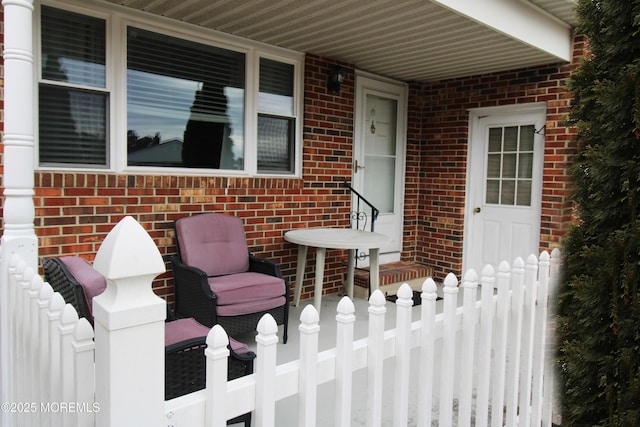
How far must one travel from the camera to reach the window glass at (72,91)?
3242mm

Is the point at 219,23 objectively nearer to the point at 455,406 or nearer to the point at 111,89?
the point at 111,89

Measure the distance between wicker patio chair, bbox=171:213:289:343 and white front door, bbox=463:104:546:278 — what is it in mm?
3146

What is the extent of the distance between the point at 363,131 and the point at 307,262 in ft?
5.64

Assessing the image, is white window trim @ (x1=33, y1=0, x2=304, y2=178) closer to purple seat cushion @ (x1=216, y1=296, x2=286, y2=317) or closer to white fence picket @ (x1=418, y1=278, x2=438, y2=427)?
purple seat cushion @ (x1=216, y1=296, x2=286, y2=317)

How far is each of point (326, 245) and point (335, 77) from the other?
1.90 m

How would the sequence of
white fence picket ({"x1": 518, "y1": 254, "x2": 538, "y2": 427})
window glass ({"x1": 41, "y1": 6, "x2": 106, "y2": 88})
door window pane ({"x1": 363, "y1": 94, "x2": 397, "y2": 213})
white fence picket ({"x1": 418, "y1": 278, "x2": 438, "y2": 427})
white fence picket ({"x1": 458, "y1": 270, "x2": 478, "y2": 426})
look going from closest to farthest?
white fence picket ({"x1": 418, "y1": 278, "x2": 438, "y2": 427})
white fence picket ({"x1": 458, "y1": 270, "x2": 478, "y2": 426})
white fence picket ({"x1": 518, "y1": 254, "x2": 538, "y2": 427})
window glass ({"x1": 41, "y1": 6, "x2": 106, "y2": 88})
door window pane ({"x1": 363, "y1": 94, "x2": 397, "y2": 213})

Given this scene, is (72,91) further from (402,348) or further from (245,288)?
(402,348)

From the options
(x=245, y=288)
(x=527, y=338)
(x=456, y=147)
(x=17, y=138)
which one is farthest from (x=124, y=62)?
(x=456, y=147)

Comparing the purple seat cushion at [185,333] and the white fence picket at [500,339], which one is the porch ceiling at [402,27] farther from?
the purple seat cushion at [185,333]

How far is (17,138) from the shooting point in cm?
212

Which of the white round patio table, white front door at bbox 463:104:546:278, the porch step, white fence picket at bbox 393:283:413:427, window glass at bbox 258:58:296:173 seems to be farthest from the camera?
white front door at bbox 463:104:546:278

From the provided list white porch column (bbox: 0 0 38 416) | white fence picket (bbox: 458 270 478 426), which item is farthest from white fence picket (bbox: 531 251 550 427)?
white porch column (bbox: 0 0 38 416)

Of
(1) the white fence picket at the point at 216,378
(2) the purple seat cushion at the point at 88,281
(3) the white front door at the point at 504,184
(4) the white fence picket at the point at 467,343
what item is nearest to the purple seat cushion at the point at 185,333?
(2) the purple seat cushion at the point at 88,281

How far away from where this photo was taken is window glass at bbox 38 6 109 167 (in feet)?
10.6
